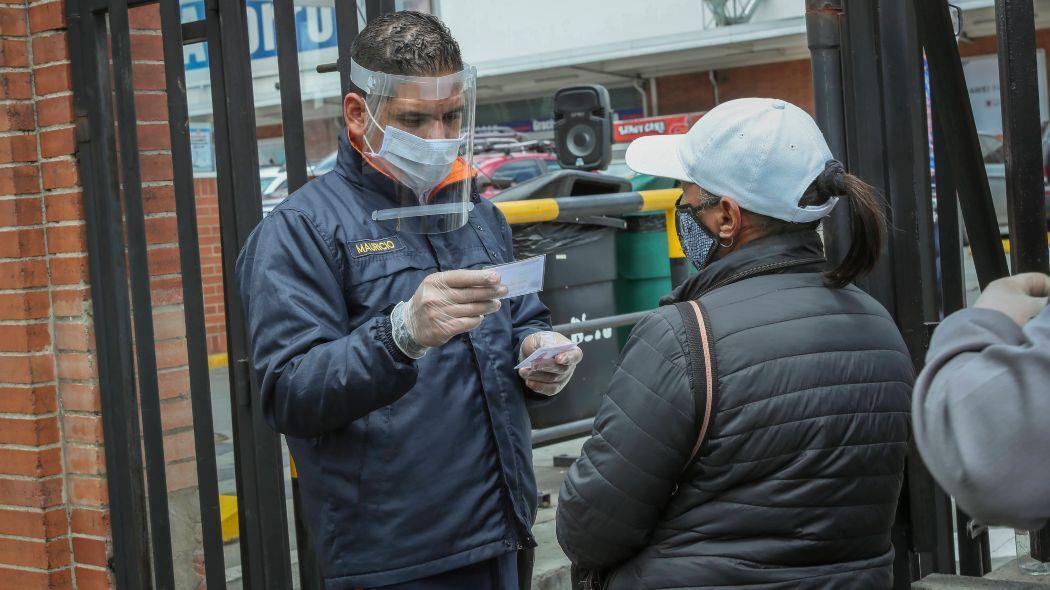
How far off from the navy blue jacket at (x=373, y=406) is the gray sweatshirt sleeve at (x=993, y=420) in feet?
3.55

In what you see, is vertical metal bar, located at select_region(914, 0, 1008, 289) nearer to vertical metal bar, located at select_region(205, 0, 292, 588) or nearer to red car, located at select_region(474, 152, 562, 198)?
vertical metal bar, located at select_region(205, 0, 292, 588)

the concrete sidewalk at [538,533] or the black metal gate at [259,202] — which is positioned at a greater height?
the black metal gate at [259,202]

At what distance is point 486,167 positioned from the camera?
15414 millimetres

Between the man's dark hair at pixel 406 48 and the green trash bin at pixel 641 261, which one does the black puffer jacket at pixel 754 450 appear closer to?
the man's dark hair at pixel 406 48

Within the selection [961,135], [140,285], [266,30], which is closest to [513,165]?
[266,30]

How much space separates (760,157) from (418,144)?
2.54ft

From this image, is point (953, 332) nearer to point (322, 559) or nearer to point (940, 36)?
point (940, 36)

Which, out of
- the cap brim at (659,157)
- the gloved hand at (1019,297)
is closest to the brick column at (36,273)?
the cap brim at (659,157)

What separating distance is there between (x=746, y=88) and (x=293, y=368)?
25617 millimetres

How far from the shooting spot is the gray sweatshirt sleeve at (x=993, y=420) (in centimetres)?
144

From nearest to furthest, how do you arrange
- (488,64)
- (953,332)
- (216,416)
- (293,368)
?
(953,332) → (293,368) → (216,416) → (488,64)

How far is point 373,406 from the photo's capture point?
2305mm

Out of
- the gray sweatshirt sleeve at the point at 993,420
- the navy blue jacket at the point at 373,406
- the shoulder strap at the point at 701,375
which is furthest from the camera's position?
the navy blue jacket at the point at 373,406

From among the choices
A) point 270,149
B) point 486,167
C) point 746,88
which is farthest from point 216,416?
point 746,88
